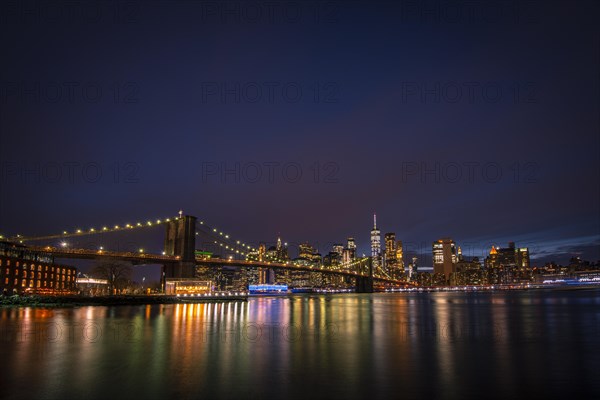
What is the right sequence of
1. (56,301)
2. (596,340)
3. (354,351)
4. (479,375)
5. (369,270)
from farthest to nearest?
(369,270)
(56,301)
(596,340)
(354,351)
(479,375)

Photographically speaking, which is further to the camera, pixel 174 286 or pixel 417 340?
pixel 174 286

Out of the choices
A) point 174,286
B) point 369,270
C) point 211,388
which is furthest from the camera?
point 369,270

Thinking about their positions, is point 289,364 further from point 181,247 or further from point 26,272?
point 26,272

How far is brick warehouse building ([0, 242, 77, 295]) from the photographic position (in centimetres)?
7038

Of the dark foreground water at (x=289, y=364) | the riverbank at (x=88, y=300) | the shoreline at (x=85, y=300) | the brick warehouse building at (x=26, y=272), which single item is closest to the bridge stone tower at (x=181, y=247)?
the riverbank at (x=88, y=300)

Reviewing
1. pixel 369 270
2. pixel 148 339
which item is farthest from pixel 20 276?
pixel 369 270

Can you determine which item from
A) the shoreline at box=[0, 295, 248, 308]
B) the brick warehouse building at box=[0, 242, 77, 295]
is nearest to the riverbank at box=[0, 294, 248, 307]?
the shoreline at box=[0, 295, 248, 308]

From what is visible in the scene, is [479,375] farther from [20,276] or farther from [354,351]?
[20,276]

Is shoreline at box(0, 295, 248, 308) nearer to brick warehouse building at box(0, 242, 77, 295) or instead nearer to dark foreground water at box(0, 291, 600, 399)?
brick warehouse building at box(0, 242, 77, 295)

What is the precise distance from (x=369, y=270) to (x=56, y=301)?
103m

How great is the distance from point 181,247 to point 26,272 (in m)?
27.1

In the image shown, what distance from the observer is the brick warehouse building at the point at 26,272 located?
70.4 m

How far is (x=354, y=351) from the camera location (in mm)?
18203

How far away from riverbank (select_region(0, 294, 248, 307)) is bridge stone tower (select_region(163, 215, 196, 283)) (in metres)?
10.7
